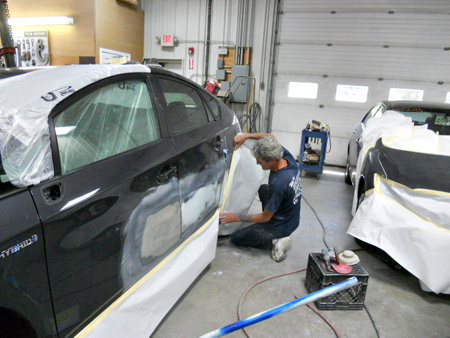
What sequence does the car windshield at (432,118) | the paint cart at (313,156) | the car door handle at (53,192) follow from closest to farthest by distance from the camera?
1. the car door handle at (53,192)
2. the car windshield at (432,118)
3. the paint cart at (313,156)

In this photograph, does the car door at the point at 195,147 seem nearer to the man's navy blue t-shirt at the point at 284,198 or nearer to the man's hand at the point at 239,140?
the man's hand at the point at 239,140

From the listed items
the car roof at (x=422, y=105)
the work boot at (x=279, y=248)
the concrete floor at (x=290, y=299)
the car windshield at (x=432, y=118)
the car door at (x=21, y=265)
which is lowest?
the concrete floor at (x=290, y=299)

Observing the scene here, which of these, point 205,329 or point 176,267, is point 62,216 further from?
point 205,329

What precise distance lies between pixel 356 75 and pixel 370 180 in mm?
4468

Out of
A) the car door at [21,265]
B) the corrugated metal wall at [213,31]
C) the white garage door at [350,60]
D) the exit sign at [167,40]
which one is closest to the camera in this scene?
the car door at [21,265]

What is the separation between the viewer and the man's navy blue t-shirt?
8.05 feet

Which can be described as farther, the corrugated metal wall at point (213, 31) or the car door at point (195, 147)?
the corrugated metal wall at point (213, 31)

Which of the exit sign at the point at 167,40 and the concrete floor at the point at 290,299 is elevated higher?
the exit sign at the point at 167,40

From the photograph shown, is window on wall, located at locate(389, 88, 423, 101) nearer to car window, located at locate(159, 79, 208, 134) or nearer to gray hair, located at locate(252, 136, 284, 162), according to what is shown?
gray hair, located at locate(252, 136, 284, 162)

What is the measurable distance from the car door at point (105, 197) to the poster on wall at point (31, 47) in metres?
6.42

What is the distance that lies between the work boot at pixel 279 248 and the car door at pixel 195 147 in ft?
2.26

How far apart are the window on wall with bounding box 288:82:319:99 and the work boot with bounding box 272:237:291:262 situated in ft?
15.6

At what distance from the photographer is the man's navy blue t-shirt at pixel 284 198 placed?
2455 mm

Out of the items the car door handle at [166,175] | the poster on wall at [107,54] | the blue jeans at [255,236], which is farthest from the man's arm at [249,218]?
the poster on wall at [107,54]
